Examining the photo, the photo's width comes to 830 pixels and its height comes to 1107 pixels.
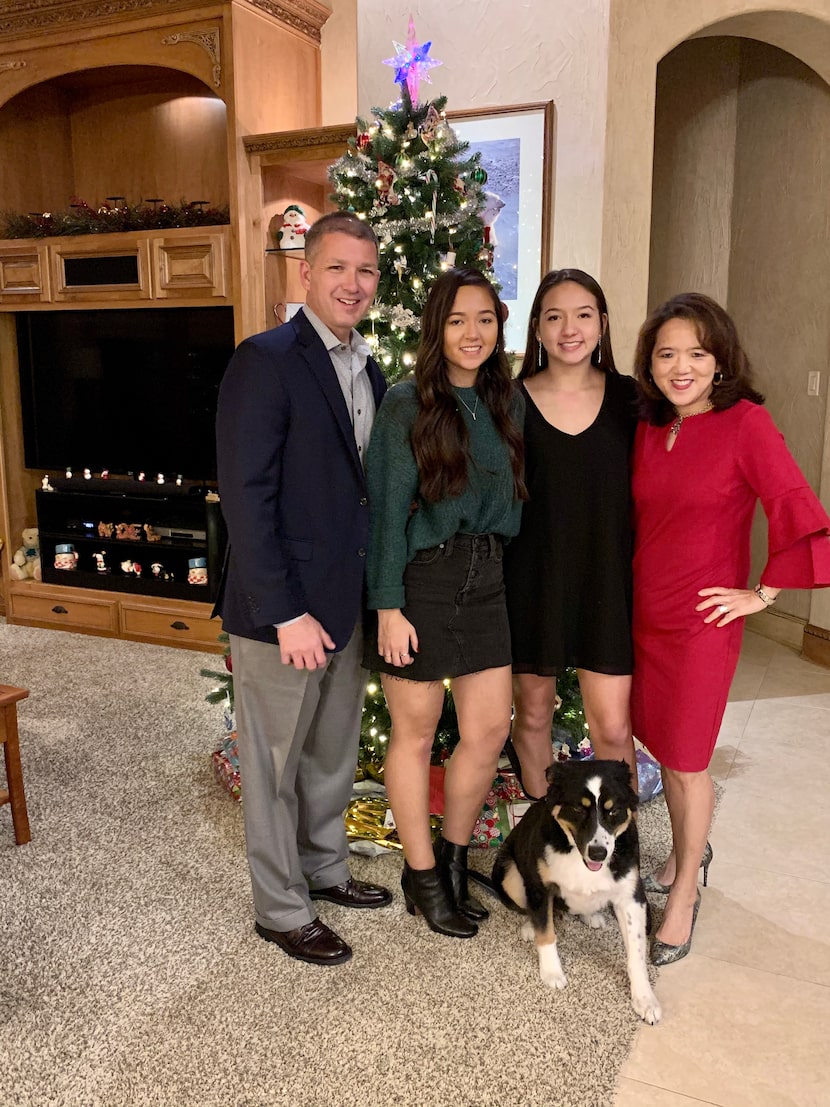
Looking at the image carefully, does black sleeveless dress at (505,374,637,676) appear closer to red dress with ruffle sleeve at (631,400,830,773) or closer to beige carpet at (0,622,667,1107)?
red dress with ruffle sleeve at (631,400,830,773)

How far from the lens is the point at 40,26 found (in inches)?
178

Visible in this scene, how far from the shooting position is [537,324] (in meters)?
2.13

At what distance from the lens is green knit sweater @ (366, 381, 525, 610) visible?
1958 mm

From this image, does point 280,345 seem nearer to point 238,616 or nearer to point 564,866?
point 238,616

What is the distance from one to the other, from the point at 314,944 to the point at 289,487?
107 cm

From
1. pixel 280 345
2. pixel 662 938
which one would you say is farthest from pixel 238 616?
pixel 662 938

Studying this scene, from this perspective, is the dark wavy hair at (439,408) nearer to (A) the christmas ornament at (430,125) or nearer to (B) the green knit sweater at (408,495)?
(B) the green knit sweater at (408,495)

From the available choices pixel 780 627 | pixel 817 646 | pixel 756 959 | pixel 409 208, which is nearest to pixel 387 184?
pixel 409 208

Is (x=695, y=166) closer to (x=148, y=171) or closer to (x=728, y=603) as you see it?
(x=148, y=171)

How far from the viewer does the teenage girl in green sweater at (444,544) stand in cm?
194

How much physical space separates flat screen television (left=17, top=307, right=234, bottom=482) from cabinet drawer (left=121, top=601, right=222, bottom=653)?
0.74 m

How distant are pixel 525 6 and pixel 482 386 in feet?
8.24

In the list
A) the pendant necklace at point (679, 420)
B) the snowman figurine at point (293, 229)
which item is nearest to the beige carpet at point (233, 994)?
the pendant necklace at point (679, 420)

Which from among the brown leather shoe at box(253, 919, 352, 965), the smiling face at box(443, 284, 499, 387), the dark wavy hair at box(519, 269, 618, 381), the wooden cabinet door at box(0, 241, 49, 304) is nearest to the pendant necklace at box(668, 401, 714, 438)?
the dark wavy hair at box(519, 269, 618, 381)
